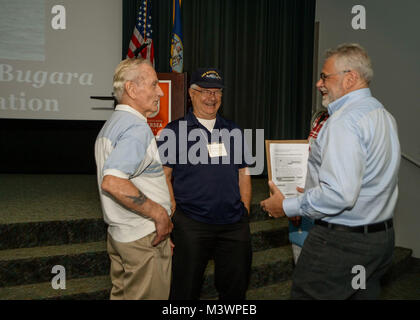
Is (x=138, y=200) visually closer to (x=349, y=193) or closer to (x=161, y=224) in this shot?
(x=161, y=224)

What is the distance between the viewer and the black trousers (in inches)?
81.4

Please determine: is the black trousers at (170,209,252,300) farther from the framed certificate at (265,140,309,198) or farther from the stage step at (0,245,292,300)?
the stage step at (0,245,292,300)

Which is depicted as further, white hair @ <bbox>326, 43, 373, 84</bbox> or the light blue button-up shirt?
white hair @ <bbox>326, 43, 373, 84</bbox>

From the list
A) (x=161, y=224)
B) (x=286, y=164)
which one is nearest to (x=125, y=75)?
(x=161, y=224)

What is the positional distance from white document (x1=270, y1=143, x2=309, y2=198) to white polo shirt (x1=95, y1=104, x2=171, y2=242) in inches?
22.0

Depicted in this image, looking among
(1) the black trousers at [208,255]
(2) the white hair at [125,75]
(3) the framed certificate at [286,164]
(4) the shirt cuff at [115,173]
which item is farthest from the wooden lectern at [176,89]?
(4) the shirt cuff at [115,173]

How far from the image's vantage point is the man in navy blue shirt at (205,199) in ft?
6.82

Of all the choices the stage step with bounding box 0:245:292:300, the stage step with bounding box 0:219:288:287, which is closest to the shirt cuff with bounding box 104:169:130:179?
the stage step with bounding box 0:245:292:300

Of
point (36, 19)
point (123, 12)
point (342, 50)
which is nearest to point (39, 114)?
point (36, 19)

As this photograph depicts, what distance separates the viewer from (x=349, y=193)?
4.32ft

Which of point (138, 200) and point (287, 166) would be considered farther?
point (287, 166)

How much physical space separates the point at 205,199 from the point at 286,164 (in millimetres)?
487

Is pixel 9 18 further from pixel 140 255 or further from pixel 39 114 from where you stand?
pixel 140 255

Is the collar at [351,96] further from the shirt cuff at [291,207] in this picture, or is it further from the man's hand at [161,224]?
the man's hand at [161,224]
